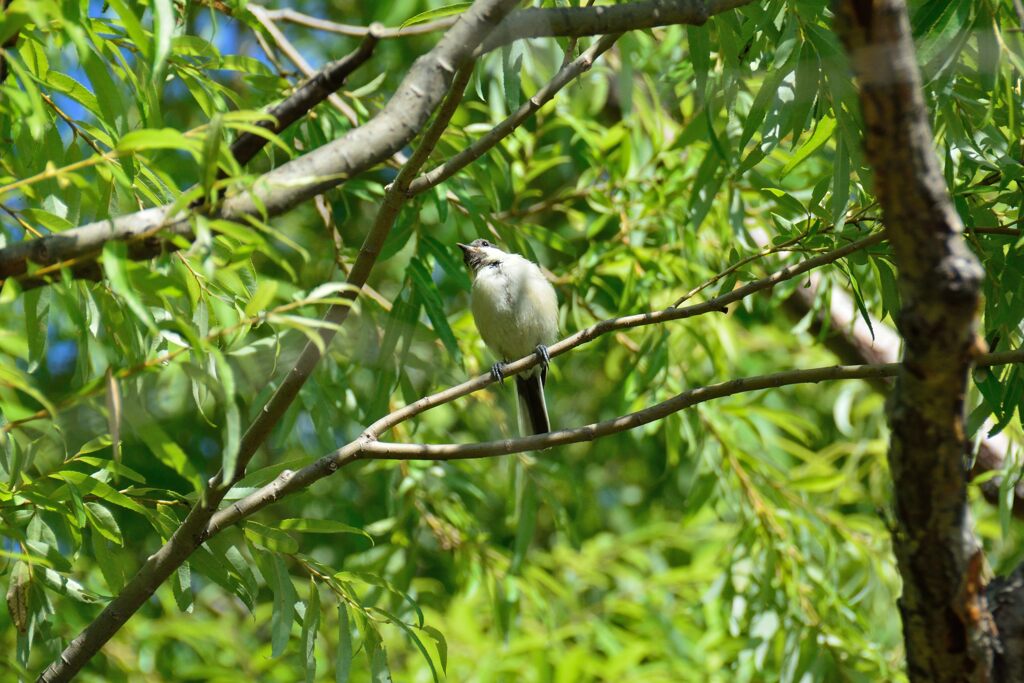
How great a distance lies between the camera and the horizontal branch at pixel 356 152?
5.46 feet

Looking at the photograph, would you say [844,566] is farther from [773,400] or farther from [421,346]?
[421,346]

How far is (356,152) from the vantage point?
181cm

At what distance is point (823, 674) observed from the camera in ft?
13.0

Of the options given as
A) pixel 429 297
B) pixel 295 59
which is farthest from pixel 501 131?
pixel 295 59

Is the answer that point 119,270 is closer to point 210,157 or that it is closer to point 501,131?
point 210,157

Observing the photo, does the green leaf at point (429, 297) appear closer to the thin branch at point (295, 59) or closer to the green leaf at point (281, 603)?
the thin branch at point (295, 59)

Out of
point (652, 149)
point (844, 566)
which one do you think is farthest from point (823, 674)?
point (652, 149)

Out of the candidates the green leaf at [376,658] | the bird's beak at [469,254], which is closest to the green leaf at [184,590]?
the green leaf at [376,658]

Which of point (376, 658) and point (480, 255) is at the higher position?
point (480, 255)

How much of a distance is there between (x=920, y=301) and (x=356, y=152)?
92cm

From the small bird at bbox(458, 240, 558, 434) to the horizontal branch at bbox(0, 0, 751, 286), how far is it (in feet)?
7.88

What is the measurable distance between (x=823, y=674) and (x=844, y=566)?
993mm

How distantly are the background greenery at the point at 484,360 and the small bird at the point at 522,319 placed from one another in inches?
5.3

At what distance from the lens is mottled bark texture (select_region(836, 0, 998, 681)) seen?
1.40 metres
